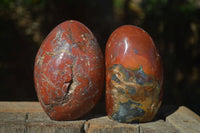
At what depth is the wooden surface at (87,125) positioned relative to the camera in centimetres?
218

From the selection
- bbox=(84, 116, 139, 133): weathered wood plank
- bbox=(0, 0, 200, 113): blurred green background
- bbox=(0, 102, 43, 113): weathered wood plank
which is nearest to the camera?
bbox=(84, 116, 139, 133): weathered wood plank

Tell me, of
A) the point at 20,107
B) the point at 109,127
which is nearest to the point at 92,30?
the point at 20,107

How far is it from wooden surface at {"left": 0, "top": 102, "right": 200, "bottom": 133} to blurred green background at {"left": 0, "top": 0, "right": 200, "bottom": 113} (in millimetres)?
2562

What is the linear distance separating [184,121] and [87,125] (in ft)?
2.76

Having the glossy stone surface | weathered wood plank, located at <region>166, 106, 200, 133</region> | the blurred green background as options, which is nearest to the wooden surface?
weathered wood plank, located at <region>166, 106, 200, 133</region>

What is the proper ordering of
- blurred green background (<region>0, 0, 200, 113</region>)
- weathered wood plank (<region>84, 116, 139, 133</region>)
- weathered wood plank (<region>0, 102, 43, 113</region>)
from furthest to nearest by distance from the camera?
blurred green background (<region>0, 0, 200, 113</region>) < weathered wood plank (<region>0, 102, 43, 113</region>) < weathered wood plank (<region>84, 116, 139, 133</region>)

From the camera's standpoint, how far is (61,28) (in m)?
2.37

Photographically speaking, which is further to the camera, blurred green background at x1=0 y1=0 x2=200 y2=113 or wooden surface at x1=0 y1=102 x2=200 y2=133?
blurred green background at x1=0 y1=0 x2=200 y2=113

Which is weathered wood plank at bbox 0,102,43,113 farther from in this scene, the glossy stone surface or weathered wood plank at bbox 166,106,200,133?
weathered wood plank at bbox 166,106,200,133

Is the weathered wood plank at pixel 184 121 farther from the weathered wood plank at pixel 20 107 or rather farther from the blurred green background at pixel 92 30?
the blurred green background at pixel 92 30

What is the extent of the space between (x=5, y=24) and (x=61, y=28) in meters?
3.08

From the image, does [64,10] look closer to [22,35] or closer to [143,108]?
[22,35]

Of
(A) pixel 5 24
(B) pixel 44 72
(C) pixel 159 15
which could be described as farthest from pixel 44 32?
(B) pixel 44 72

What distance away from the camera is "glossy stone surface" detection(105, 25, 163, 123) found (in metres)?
2.25
